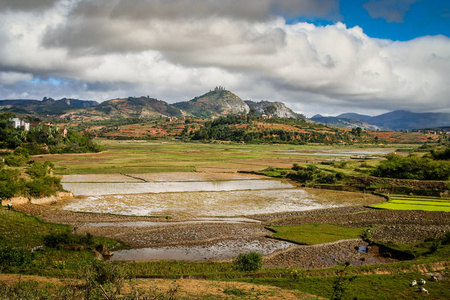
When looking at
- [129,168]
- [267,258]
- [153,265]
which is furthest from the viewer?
[129,168]

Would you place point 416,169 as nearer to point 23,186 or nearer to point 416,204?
point 416,204

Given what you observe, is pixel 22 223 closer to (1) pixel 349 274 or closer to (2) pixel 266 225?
(2) pixel 266 225

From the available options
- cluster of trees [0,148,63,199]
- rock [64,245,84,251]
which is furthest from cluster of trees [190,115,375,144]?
rock [64,245,84,251]

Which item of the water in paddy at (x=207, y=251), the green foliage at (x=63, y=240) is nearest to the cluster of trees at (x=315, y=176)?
the water in paddy at (x=207, y=251)

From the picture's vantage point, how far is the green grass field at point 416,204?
31331mm

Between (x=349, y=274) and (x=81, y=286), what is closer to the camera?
(x=81, y=286)

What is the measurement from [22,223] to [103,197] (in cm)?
1229

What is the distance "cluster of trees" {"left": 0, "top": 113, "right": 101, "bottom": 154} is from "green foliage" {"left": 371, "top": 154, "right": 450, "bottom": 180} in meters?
74.2

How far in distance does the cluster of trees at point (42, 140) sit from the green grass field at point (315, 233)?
71.6 meters

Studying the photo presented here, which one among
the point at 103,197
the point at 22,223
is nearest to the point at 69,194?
the point at 103,197

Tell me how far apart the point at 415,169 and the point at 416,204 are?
1283cm

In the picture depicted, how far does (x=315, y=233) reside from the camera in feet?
76.2

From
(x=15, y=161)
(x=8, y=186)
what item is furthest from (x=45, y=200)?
(x=15, y=161)

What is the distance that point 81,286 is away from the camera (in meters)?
11.9
